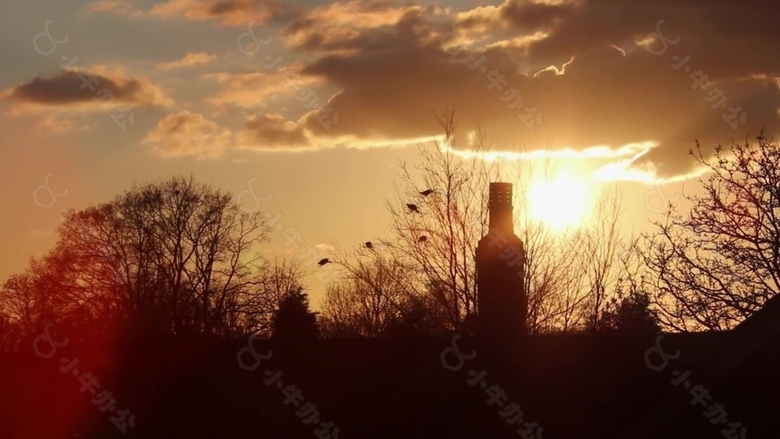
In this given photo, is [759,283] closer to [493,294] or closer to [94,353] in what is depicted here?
[493,294]

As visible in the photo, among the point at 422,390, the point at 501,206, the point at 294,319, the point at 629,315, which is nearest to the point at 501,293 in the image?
the point at 501,206

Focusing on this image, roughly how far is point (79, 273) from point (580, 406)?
3157cm

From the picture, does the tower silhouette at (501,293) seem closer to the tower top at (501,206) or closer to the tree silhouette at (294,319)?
the tower top at (501,206)

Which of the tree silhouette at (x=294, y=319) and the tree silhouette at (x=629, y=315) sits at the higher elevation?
the tree silhouette at (x=294, y=319)

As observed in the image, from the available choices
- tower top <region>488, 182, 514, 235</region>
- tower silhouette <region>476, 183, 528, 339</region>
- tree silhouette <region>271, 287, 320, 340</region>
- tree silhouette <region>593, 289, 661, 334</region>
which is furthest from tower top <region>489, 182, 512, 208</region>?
tree silhouette <region>271, 287, 320, 340</region>

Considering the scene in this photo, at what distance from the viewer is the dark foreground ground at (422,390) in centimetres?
1412

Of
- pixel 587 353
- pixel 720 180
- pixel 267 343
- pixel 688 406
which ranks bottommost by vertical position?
pixel 688 406

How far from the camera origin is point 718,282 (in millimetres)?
24875

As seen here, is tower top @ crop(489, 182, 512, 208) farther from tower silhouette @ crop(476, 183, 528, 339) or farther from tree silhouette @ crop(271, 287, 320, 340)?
tree silhouette @ crop(271, 287, 320, 340)

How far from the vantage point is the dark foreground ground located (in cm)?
1412

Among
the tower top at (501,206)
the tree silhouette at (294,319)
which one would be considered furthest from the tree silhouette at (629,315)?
the tree silhouette at (294,319)

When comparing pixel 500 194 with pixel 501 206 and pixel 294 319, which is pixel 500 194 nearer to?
pixel 501 206

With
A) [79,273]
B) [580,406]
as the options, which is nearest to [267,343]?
[580,406]

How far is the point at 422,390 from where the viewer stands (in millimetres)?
15422
